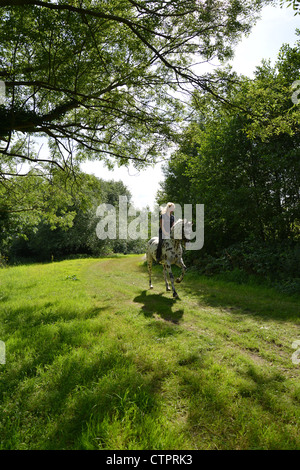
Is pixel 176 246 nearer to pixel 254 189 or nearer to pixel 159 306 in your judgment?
pixel 159 306

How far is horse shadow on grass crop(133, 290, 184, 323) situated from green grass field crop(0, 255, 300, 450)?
9 cm

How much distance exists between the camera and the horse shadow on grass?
6.52 metres

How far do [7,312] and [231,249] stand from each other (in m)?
12.0

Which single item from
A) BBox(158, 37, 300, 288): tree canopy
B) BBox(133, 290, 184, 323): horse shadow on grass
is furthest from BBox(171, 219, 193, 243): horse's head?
BBox(158, 37, 300, 288): tree canopy

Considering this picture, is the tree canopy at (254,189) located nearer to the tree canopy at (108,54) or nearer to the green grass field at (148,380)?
the tree canopy at (108,54)

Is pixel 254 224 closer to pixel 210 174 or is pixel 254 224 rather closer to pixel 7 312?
pixel 210 174

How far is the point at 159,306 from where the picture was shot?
7457 mm

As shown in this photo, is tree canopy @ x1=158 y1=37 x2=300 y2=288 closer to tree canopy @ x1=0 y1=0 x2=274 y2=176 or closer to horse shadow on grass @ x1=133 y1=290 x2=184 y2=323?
tree canopy @ x1=0 y1=0 x2=274 y2=176

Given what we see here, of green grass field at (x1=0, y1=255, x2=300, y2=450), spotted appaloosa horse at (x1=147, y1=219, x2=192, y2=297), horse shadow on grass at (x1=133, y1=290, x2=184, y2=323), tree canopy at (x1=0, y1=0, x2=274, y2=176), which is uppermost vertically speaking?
tree canopy at (x1=0, y1=0, x2=274, y2=176)

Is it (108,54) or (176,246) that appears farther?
(176,246)

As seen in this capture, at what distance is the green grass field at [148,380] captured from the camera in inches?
97.1

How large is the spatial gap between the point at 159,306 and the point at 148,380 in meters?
4.08

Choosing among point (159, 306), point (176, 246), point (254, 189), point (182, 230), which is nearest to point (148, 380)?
point (159, 306)

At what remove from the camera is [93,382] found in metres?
3.31
